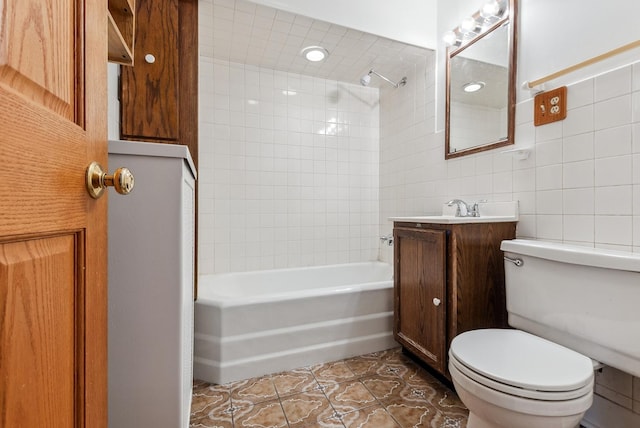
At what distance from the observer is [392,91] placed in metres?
2.69

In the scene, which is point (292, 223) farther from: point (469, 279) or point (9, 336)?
point (9, 336)

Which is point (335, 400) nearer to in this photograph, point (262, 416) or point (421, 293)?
point (262, 416)

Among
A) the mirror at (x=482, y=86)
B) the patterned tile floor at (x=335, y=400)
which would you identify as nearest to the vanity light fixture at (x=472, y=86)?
the mirror at (x=482, y=86)

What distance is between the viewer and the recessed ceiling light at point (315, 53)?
2.19m

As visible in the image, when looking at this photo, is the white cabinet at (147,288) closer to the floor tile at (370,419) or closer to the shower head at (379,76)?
the floor tile at (370,419)

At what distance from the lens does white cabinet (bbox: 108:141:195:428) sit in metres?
0.83

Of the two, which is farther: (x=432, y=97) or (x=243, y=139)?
(x=243, y=139)

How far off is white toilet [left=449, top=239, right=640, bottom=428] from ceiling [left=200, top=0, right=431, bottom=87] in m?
1.67

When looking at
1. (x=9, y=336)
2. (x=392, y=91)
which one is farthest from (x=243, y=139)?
(x=9, y=336)

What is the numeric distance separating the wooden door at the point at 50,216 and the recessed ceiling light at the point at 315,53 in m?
1.87

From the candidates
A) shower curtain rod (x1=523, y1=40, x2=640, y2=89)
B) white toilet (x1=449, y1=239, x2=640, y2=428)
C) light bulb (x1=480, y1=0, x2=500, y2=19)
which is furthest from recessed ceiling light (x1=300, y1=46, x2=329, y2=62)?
white toilet (x1=449, y1=239, x2=640, y2=428)

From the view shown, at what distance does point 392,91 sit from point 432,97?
0.55 metres

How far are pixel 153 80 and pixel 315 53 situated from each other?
3.98ft

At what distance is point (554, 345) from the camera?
1.12 metres
